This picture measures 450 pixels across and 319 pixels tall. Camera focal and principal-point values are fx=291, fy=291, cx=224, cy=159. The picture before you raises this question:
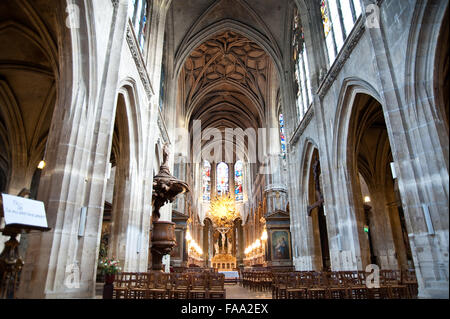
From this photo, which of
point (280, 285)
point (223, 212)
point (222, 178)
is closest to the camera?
point (280, 285)

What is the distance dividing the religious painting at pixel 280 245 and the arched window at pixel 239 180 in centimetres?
1711

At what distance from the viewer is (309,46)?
13.1 metres

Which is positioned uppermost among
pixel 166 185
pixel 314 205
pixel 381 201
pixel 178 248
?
pixel 381 201

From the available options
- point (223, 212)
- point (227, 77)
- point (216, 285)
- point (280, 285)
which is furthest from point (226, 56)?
point (216, 285)

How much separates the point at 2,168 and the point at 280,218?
1665 cm

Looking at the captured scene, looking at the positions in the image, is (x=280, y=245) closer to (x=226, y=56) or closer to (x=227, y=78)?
(x=227, y=78)

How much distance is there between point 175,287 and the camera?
655 cm

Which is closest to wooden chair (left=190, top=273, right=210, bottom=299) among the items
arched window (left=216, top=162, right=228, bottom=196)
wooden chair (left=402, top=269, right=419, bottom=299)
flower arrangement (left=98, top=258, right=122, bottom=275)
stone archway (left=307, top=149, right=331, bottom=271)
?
flower arrangement (left=98, top=258, right=122, bottom=275)

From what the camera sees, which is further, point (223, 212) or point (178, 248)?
point (223, 212)

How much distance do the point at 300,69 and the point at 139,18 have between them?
8664 mm

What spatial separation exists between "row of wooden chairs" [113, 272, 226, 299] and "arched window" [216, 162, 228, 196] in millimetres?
31553

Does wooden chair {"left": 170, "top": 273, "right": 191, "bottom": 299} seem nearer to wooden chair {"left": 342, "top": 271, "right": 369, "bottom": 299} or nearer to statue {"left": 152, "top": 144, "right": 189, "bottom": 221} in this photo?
wooden chair {"left": 342, "top": 271, "right": 369, "bottom": 299}

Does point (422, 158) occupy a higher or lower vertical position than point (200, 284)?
higher

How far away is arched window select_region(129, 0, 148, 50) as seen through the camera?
35.6ft
